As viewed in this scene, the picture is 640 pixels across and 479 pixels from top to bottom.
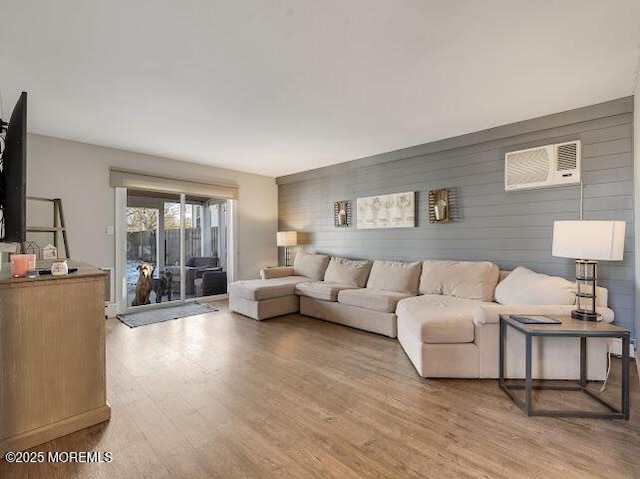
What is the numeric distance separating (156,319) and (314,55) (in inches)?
153

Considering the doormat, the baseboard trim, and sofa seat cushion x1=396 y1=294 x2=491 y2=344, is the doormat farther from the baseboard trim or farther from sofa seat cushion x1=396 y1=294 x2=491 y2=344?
sofa seat cushion x1=396 y1=294 x2=491 y2=344

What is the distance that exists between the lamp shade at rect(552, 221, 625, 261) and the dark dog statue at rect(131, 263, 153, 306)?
522 centimetres

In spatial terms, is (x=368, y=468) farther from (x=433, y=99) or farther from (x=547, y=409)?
(x=433, y=99)

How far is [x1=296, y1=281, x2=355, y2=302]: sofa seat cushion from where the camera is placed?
4.12 m

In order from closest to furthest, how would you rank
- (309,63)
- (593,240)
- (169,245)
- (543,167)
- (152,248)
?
(593,240)
(309,63)
(543,167)
(152,248)
(169,245)

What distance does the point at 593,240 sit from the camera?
2.08 m

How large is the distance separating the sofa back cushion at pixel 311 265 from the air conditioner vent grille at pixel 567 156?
333cm

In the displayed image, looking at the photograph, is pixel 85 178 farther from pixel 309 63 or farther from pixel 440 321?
pixel 440 321

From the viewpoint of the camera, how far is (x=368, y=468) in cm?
149

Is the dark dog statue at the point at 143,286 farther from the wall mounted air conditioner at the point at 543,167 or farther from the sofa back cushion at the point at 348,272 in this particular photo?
the wall mounted air conditioner at the point at 543,167

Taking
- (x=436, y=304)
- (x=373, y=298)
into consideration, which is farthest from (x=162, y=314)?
(x=436, y=304)

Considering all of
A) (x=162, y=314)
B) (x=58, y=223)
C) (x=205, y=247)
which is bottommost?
(x=162, y=314)

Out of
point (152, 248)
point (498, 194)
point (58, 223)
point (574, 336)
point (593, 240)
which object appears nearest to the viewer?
point (574, 336)

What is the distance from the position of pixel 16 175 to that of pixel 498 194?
13.9 feet
